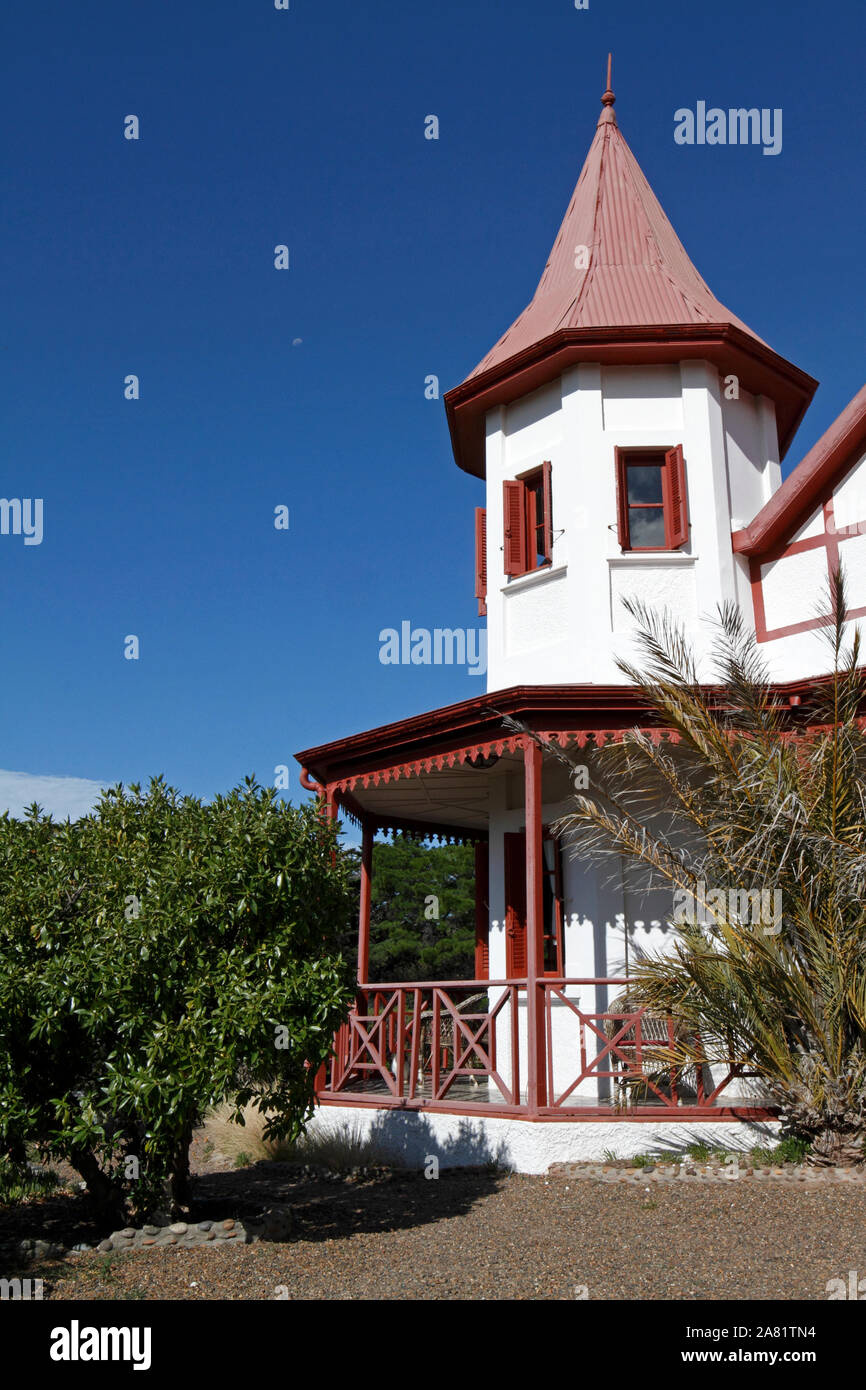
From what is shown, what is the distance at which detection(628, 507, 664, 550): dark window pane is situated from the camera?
457 inches

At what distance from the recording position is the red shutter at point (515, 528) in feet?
39.5

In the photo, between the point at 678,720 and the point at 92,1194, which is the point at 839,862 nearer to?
the point at 678,720

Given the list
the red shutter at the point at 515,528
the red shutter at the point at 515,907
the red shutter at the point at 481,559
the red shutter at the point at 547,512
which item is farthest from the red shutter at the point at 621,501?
the red shutter at the point at 515,907

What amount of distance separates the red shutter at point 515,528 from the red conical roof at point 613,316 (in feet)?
4.02

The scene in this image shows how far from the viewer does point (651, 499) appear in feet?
38.7

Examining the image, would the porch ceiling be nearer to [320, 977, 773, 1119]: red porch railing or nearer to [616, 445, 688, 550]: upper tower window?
[320, 977, 773, 1119]: red porch railing

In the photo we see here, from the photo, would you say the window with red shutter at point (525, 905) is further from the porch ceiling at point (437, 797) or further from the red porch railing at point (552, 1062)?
the porch ceiling at point (437, 797)

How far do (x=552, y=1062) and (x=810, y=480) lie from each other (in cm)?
618

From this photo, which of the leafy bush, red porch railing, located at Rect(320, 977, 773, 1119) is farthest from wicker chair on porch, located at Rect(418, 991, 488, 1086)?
the leafy bush

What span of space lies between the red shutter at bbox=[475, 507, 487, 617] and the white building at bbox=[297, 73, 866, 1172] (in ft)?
0.10

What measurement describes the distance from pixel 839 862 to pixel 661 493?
17.3ft

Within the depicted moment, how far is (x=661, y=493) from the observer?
38.6ft

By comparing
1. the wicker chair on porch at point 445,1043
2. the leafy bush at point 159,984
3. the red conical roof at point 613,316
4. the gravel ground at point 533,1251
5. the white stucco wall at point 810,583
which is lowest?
the gravel ground at point 533,1251
